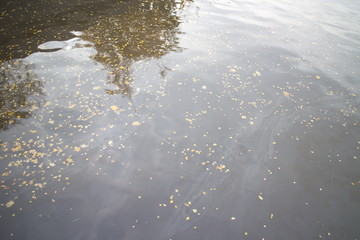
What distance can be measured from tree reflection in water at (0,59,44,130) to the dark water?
4 centimetres

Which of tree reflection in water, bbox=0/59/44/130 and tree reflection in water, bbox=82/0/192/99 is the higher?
tree reflection in water, bbox=82/0/192/99

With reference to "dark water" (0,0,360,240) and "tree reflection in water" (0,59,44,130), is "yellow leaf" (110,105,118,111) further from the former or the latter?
"tree reflection in water" (0,59,44,130)

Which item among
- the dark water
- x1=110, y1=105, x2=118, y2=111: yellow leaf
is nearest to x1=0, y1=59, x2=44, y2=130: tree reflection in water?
the dark water

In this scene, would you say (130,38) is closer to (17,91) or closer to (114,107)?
(114,107)

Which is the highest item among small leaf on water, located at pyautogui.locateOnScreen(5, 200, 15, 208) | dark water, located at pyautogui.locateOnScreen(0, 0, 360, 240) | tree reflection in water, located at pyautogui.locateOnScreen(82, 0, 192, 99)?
tree reflection in water, located at pyautogui.locateOnScreen(82, 0, 192, 99)

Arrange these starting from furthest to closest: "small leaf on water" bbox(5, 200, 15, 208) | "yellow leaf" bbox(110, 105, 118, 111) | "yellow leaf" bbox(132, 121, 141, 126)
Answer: "yellow leaf" bbox(110, 105, 118, 111)
"yellow leaf" bbox(132, 121, 141, 126)
"small leaf on water" bbox(5, 200, 15, 208)

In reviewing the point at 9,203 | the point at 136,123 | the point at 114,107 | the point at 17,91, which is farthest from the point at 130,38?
the point at 9,203

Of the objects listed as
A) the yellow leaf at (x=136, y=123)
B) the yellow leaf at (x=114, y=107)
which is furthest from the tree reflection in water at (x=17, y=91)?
the yellow leaf at (x=136, y=123)

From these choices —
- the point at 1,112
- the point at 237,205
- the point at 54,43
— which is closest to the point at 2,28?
the point at 54,43

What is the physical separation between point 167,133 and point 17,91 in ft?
14.4

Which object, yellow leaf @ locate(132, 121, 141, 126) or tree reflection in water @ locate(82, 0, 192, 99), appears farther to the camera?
tree reflection in water @ locate(82, 0, 192, 99)

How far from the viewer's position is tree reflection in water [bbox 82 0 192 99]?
6.86 metres

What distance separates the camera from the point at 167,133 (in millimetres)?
5230

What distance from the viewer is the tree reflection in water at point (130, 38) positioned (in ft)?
22.5
